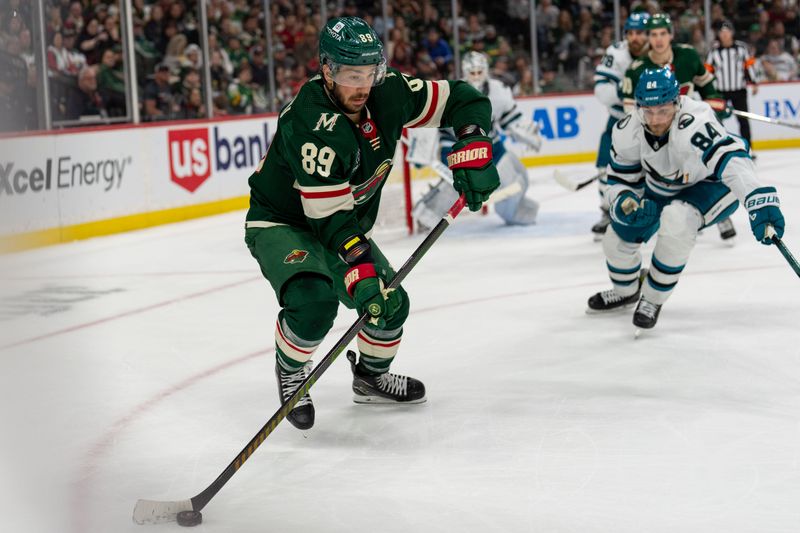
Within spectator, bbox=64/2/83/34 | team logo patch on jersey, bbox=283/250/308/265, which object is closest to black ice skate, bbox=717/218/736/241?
team logo patch on jersey, bbox=283/250/308/265

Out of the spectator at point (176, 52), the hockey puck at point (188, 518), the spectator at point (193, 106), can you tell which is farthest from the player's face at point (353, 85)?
the spectator at point (176, 52)

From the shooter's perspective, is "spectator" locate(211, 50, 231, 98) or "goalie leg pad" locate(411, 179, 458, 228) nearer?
"goalie leg pad" locate(411, 179, 458, 228)

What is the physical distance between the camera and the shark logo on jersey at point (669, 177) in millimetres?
3663

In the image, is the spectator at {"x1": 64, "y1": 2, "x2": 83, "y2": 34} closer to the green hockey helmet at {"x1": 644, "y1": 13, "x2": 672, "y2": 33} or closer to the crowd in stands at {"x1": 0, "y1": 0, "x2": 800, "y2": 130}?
the crowd in stands at {"x1": 0, "y1": 0, "x2": 800, "y2": 130}

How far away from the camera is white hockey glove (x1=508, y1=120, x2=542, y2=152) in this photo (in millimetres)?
6562

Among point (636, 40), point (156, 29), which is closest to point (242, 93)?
point (156, 29)

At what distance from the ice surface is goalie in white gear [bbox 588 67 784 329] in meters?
0.29

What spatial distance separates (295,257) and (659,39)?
3161mm

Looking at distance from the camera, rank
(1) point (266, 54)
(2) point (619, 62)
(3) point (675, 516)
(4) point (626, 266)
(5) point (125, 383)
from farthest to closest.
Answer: (1) point (266, 54), (2) point (619, 62), (4) point (626, 266), (5) point (125, 383), (3) point (675, 516)

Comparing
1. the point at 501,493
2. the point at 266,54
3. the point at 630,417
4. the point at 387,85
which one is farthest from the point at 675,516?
the point at 266,54

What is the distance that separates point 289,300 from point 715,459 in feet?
3.42

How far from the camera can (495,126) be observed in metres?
6.52

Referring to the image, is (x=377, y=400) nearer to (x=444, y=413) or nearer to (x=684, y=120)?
(x=444, y=413)

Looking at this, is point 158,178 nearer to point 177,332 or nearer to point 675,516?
point 177,332
